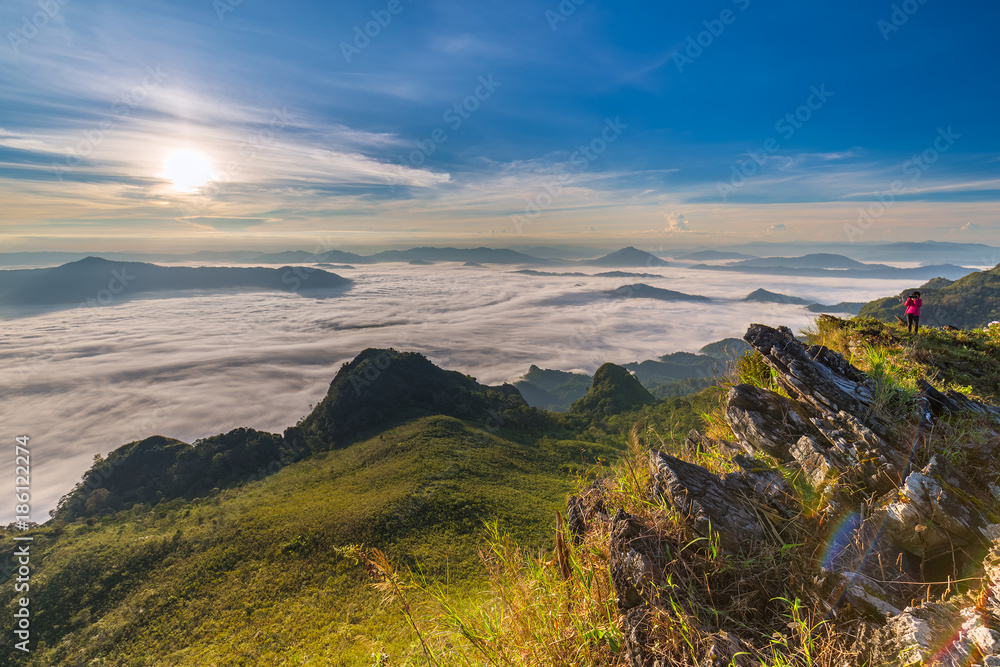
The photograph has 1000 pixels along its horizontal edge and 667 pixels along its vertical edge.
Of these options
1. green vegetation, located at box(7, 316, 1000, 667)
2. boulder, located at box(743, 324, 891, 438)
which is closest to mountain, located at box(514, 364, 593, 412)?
green vegetation, located at box(7, 316, 1000, 667)

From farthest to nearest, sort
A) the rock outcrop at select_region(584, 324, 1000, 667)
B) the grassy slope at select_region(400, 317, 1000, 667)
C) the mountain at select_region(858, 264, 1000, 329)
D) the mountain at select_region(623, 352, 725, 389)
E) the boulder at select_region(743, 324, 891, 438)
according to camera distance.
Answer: the mountain at select_region(623, 352, 725, 389) < the mountain at select_region(858, 264, 1000, 329) < the boulder at select_region(743, 324, 891, 438) < the grassy slope at select_region(400, 317, 1000, 667) < the rock outcrop at select_region(584, 324, 1000, 667)

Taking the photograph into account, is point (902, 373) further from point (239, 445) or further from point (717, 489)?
point (239, 445)

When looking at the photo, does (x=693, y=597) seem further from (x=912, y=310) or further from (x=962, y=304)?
(x=962, y=304)

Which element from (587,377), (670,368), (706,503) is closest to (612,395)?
(587,377)

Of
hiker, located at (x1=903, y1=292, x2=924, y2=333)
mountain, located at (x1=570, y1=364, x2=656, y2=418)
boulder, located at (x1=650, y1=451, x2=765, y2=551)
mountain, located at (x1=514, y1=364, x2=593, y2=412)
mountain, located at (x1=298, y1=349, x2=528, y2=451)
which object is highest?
hiker, located at (x1=903, y1=292, x2=924, y2=333)

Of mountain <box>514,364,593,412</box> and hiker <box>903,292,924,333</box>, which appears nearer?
hiker <box>903,292,924,333</box>

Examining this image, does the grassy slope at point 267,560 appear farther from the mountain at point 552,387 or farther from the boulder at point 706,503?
the mountain at point 552,387

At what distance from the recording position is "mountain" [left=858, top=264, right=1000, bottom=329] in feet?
262

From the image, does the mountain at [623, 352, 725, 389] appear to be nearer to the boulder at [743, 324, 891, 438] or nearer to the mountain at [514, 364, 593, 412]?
the mountain at [514, 364, 593, 412]

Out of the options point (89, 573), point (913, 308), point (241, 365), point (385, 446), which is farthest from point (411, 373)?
point (241, 365)

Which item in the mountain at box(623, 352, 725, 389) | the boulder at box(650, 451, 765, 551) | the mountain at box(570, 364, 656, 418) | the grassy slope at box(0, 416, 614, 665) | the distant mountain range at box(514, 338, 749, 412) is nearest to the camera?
the boulder at box(650, 451, 765, 551)

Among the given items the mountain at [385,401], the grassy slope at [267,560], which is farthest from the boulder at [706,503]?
the mountain at [385,401]

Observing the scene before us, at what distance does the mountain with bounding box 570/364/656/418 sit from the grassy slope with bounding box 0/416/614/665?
34189 millimetres

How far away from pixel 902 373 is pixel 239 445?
77.7 m
